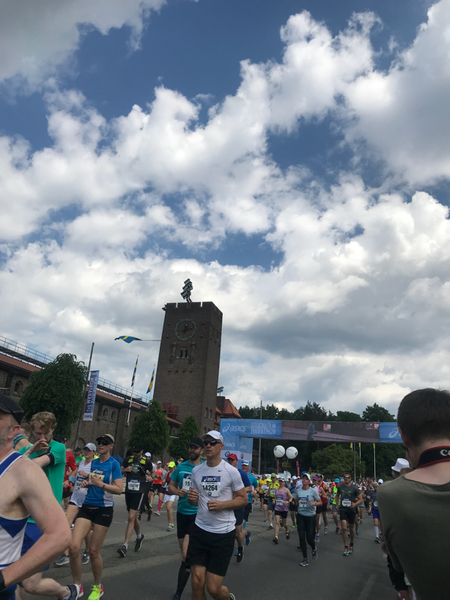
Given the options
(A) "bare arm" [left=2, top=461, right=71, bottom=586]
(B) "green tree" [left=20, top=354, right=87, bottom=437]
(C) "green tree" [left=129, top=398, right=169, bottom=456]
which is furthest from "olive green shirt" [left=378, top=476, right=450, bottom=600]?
(C) "green tree" [left=129, top=398, right=169, bottom=456]

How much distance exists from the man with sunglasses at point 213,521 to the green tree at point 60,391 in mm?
26347

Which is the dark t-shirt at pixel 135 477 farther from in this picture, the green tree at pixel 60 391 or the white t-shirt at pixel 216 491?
the green tree at pixel 60 391

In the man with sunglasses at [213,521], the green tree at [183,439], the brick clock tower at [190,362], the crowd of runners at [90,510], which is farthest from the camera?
the brick clock tower at [190,362]

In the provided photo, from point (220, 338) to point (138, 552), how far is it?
67668 mm

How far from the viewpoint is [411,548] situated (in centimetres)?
189

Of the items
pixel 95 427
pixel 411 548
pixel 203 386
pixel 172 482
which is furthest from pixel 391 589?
pixel 203 386

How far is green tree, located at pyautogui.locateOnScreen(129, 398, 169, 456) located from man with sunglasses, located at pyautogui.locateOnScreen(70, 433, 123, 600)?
40897 mm

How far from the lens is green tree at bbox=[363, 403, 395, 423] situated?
363 feet

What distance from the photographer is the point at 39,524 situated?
2.18 m

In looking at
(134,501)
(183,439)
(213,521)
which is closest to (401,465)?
(213,521)

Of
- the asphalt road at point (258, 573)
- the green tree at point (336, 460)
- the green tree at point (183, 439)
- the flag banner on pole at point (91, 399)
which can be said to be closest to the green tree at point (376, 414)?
the green tree at point (336, 460)

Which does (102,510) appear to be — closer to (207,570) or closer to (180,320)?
(207,570)

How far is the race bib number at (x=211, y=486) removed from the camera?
545cm

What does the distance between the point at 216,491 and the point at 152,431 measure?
43.4 meters
